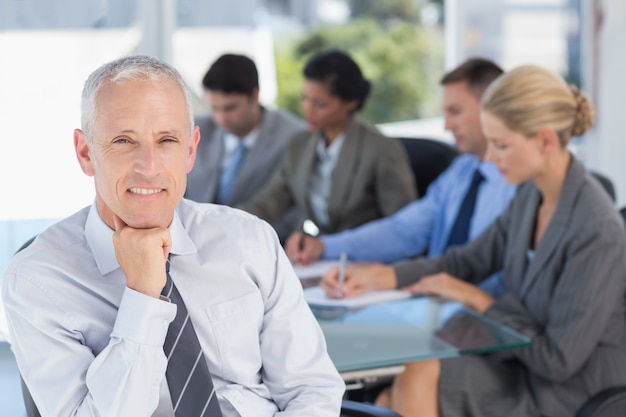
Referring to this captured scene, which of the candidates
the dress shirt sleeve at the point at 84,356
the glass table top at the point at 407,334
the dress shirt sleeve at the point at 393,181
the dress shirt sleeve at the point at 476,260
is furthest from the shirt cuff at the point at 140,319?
the dress shirt sleeve at the point at 393,181

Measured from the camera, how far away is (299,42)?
9.95m

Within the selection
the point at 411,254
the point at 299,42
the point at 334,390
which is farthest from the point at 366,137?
the point at 299,42

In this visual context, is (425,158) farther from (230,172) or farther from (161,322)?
(161,322)

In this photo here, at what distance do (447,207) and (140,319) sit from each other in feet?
6.65

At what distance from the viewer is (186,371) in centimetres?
164

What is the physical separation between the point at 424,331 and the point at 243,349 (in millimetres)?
788

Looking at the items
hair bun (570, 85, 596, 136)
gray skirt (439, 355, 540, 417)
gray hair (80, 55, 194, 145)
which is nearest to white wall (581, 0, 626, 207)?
hair bun (570, 85, 596, 136)

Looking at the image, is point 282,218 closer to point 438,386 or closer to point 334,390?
point 438,386

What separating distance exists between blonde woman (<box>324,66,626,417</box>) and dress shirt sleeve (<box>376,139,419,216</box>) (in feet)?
3.15

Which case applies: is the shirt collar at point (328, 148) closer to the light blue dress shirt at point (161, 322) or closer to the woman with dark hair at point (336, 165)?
the woman with dark hair at point (336, 165)

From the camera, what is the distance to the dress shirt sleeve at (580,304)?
239 centimetres

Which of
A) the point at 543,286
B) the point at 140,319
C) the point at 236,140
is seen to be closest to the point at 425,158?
the point at 236,140

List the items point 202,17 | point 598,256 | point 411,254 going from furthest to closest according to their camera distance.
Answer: point 202,17, point 411,254, point 598,256

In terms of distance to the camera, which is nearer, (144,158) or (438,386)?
(144,158)
